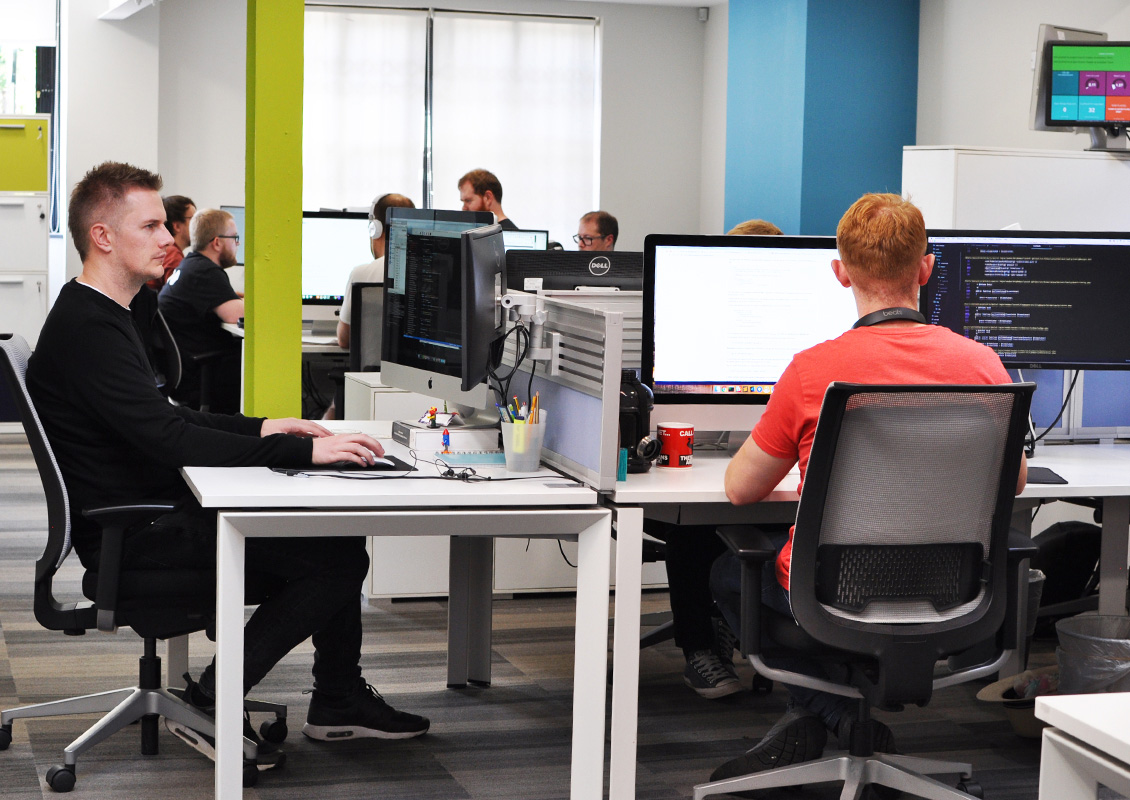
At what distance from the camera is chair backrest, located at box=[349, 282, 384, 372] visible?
14.9 feet

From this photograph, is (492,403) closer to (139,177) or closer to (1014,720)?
(139,177)

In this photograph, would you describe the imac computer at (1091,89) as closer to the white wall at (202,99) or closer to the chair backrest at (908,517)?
the chair backrest at (908,517)

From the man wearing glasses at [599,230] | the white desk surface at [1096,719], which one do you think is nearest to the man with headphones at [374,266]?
the man wearing glasses at [599,230]

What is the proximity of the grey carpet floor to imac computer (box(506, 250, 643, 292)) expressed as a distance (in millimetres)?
1061

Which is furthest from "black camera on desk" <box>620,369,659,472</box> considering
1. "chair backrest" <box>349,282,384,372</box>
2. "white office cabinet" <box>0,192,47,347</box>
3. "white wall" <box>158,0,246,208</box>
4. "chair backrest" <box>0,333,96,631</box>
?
"white wall" <box>158,0,246,208</box>

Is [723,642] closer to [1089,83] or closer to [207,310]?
[1089,83]

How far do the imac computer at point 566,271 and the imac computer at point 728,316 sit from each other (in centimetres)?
55

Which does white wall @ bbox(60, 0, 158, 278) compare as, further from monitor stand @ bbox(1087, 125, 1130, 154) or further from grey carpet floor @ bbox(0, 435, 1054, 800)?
monitor stand @ bbox(1087, 125, 1130, 154)

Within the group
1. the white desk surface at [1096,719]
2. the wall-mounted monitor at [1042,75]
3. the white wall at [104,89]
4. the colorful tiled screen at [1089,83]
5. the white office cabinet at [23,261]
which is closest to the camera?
the white desk surface at [1096,719]

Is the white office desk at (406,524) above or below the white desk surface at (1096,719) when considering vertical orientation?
below

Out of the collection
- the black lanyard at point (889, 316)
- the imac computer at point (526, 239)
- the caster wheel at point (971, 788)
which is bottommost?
the caster wheel at point (971, 788)

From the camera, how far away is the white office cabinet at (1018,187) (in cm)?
382

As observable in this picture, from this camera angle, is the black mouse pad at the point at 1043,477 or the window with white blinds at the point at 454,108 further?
the window with white blinds at the point at 454,108

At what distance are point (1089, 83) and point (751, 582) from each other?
9.19ft
